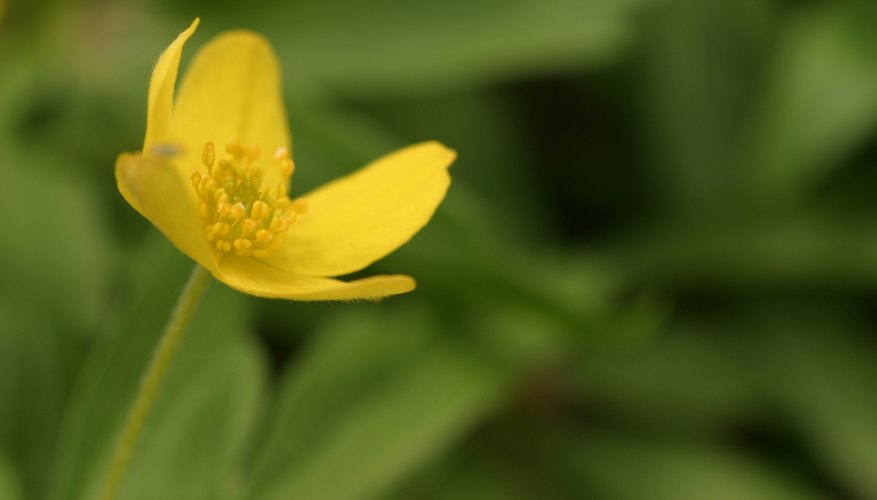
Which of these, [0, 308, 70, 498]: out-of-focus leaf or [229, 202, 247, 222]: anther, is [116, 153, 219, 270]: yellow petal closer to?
[229, 202, 247, 222]: anther

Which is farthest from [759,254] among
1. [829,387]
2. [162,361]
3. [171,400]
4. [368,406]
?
[162,361]

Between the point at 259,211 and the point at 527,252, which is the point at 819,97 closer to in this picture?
the point at 527,252

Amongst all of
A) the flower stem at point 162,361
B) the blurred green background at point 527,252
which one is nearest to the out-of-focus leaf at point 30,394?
the blurred green background at point 527,252

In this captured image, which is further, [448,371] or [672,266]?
[672,266]

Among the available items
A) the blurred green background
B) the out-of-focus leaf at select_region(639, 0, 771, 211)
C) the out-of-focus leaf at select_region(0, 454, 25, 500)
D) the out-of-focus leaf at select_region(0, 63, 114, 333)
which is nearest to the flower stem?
the out-of-focus leaf at select_region(0, 454, 25, 500)

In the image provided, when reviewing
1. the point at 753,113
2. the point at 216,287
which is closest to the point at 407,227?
the point at 216,287

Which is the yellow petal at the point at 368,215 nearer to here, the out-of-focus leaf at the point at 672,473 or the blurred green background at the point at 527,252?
the blurred green background at the point at 527,252

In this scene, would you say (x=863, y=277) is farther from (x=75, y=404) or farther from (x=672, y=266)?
(x=75, y=404)
